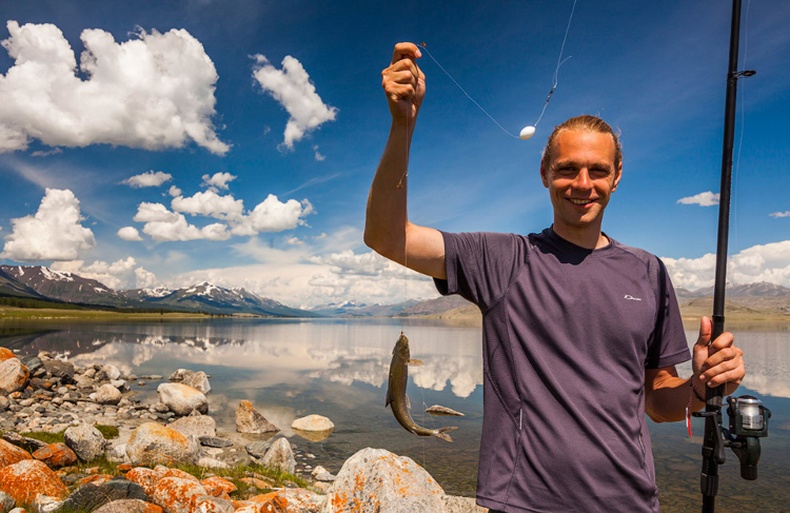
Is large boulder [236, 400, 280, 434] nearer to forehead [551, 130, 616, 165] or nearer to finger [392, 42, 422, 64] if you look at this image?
forehead [551, 130, 616, 165]

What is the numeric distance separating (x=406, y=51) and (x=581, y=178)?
1.35 meters

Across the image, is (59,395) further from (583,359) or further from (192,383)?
(583,359)

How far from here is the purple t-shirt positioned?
8.22 ft

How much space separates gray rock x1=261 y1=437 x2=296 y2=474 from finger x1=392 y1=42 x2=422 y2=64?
1286 cm

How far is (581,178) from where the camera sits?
2.92 metres

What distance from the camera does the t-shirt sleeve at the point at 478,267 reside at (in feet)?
9.23

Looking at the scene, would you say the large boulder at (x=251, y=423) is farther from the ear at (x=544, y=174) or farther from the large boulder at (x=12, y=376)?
the ear at (x=544, y=174)

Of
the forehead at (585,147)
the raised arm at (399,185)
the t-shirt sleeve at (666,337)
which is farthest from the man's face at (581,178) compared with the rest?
the raised arm at (399,185)

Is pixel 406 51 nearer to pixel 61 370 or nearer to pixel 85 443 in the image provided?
pixel 85 443

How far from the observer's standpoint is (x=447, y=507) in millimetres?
7430

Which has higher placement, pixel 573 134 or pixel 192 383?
pixel 573 134

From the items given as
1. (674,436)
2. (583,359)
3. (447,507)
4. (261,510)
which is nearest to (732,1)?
(583,359)

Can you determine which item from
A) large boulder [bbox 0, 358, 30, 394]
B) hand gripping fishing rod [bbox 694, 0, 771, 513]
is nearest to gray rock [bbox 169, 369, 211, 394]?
large boulder [bbox 0, 358, 30, 394]

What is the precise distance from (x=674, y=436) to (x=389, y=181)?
1981cm
